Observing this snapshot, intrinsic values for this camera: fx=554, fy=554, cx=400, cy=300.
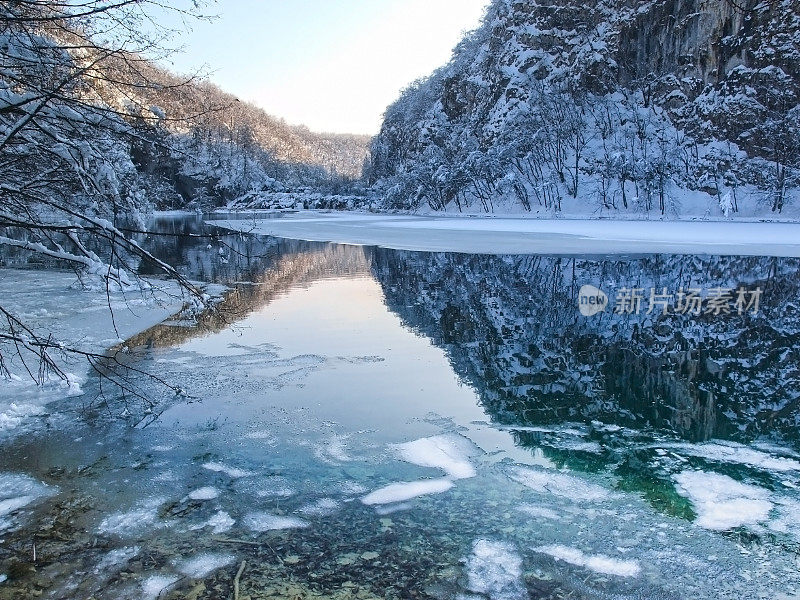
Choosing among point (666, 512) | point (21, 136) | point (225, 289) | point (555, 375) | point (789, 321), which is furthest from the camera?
point (225, 289)

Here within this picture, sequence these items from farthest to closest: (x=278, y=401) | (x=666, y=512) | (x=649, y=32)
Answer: (x=649, y=32), (x=278, y=401), (x=666, y=512)

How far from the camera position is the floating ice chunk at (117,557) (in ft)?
12.5

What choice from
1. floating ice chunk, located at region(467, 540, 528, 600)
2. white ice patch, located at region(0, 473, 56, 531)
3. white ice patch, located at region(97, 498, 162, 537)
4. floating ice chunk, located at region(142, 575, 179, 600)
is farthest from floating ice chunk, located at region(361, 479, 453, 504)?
white ice patch, located at region(0, 473, 56, 531)

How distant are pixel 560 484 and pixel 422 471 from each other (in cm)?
126

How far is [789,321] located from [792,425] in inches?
242

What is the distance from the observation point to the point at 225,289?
638 inches

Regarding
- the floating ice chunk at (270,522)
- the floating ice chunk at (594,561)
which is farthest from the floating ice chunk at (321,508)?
the floating ice chunk at (594,561)

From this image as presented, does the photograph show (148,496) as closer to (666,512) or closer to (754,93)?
(666,512)

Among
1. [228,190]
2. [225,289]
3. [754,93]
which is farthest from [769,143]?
[228,190]

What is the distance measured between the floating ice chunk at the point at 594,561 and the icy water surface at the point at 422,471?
0.05 feet

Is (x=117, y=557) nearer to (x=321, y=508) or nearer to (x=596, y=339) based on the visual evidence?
(x=321, y=508)

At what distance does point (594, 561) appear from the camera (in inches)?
154

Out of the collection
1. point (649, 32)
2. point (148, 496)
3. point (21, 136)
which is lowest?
point (148, 496)

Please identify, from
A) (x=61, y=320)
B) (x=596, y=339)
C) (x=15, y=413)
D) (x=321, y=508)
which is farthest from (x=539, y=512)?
(x=61, y=320)
